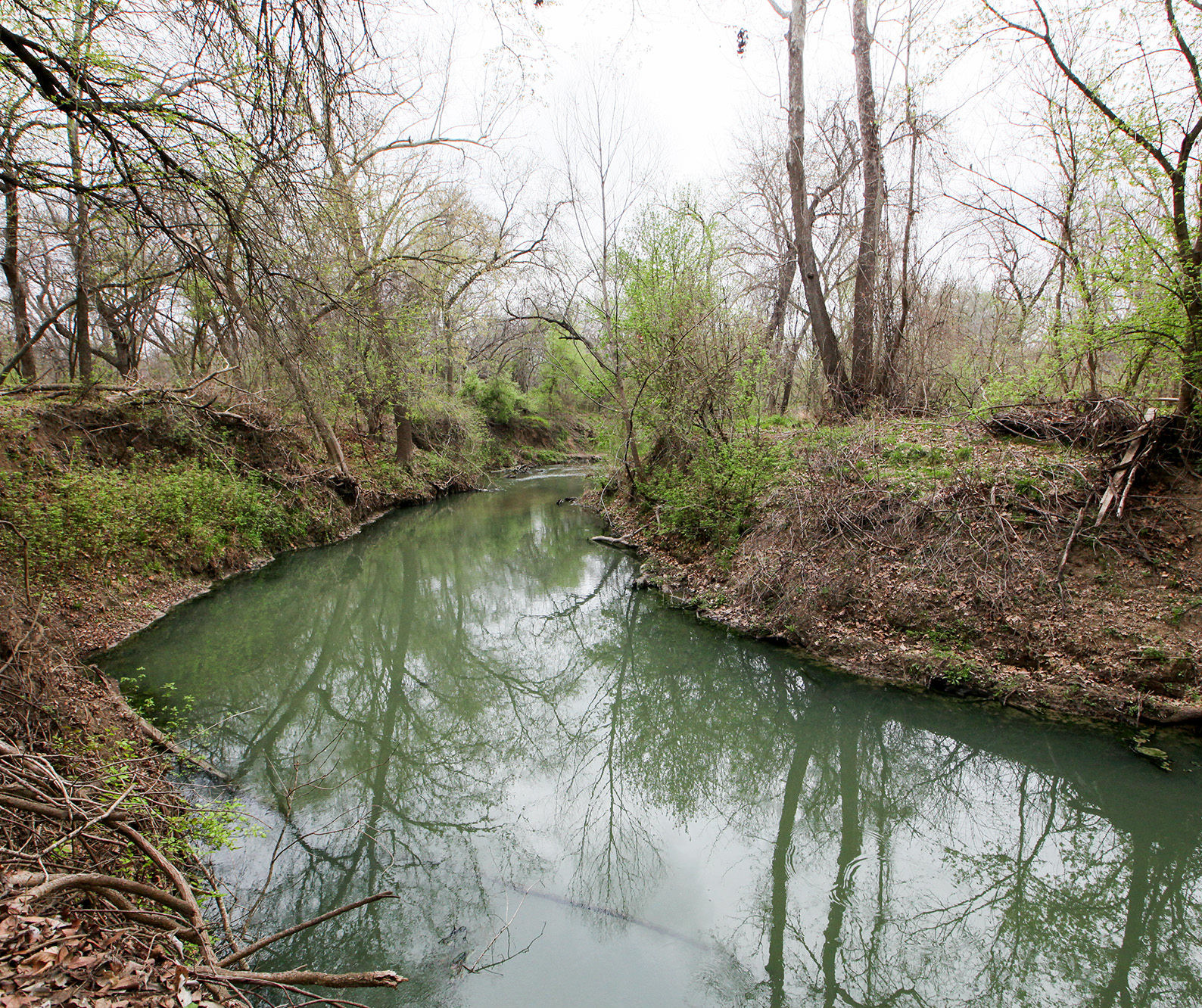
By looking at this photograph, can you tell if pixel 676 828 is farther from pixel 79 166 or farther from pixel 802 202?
pixel 802 202

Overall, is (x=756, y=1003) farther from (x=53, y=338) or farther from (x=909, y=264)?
(x=53, y=338)

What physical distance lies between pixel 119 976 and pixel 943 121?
14.8m

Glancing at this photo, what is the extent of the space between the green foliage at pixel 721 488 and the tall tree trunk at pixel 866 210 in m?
2.81

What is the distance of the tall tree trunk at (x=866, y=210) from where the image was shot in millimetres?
11211

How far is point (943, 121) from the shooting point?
11055 millimetres

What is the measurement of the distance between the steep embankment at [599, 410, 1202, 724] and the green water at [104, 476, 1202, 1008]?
51 cm

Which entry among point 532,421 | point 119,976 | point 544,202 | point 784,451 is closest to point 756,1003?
point 119,976

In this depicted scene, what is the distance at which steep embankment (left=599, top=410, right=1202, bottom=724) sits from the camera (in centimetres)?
607

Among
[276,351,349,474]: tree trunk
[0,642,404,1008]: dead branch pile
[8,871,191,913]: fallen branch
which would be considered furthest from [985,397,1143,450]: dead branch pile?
[8,871,191,913]: fallen branch

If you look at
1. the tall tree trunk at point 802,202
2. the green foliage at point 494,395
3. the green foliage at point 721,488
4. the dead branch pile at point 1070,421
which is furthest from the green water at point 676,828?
the green foliage at point 494,395

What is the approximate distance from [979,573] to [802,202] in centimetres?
808

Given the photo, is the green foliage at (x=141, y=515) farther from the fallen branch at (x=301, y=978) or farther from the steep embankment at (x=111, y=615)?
the fallen branch at (x=301, y=978)

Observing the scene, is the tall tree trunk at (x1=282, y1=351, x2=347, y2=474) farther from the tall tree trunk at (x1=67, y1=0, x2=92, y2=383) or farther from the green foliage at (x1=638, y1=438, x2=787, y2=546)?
the green foliage at (x1=638, y1=438, x2=787, y2=546)

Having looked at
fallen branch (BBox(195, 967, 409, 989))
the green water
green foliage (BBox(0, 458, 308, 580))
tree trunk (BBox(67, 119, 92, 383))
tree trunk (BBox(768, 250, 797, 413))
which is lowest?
the green water
